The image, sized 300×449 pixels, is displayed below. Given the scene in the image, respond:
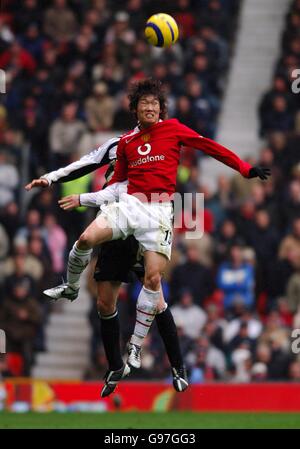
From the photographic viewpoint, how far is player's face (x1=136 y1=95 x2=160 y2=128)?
13.9 m

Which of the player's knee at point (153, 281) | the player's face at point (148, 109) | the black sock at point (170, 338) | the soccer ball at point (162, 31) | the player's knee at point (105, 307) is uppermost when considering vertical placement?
the soccer ball at point (162, 31)

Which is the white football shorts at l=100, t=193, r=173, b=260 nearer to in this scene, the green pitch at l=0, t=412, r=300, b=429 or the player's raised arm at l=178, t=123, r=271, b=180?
the player's raised arm at l=178, t=123, r=271, b=180

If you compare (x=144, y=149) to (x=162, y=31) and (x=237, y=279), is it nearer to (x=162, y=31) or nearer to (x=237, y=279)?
(x=162, y=31)

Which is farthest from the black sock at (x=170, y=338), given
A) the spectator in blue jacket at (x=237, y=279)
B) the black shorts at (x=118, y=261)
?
the spectator in blue jacket at (x=237, y=279)

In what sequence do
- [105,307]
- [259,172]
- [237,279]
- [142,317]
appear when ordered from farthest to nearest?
[237,279], [105,307], [142,317], [259,172]

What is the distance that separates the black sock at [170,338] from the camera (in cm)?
1438

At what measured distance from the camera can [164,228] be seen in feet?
45.6

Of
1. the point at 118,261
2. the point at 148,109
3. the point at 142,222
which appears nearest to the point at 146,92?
the point at 148,109

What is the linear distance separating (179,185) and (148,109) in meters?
8.31

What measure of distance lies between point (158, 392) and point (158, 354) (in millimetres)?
927

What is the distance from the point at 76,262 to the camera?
557 inches

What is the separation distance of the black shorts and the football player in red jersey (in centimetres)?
26

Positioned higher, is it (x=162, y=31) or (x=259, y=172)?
(x=162, y=31)

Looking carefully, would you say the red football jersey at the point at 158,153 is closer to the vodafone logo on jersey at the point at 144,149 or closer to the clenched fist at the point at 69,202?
the vodafone logo on jersey at the point at 144,149
